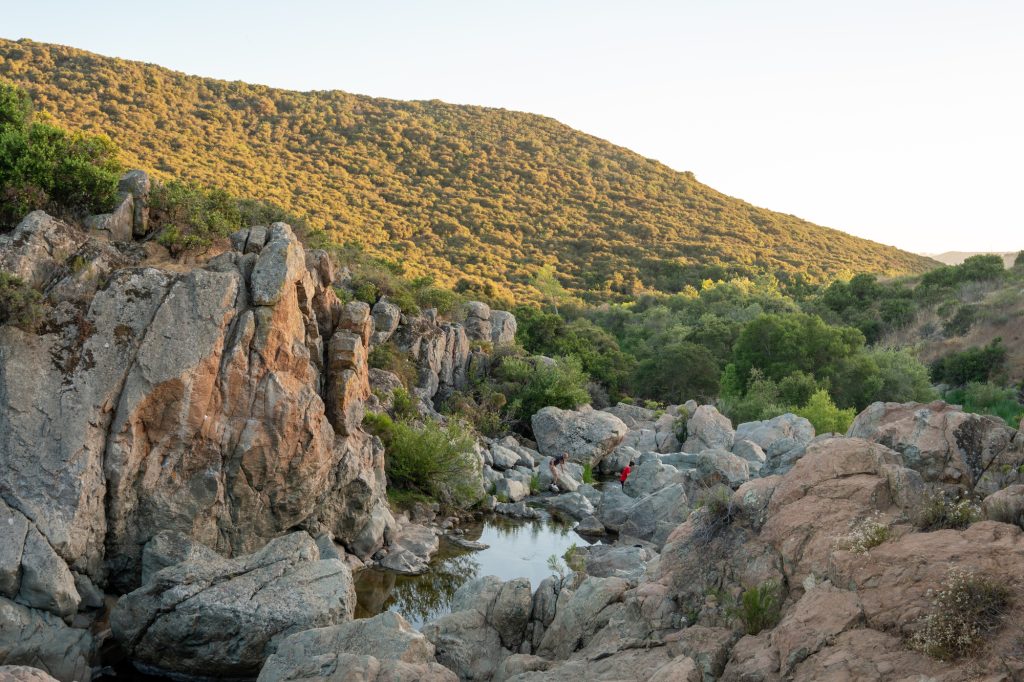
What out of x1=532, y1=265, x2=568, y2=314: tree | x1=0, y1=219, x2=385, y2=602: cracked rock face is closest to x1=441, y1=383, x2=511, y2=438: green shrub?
x1=0, y1=219, x2=385, y2=602: cracked rock face

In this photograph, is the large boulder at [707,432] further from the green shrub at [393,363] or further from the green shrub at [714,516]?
the green shrub at [714,516]

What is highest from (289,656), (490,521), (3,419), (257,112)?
(257,112)

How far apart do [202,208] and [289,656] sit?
12655 mm

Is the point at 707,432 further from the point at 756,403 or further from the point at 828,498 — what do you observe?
the point at 828,498

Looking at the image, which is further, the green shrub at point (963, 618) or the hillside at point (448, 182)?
the hillside at point (448, 182)

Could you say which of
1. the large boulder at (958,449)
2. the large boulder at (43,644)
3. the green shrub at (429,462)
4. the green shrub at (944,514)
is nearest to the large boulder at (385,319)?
the green shrub at (429,462)

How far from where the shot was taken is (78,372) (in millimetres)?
16516

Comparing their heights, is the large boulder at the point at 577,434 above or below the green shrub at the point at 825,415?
below

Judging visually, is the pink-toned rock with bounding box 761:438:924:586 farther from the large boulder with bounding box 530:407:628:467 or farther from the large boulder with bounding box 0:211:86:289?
the large boulder with bounding box 530:407:628:467

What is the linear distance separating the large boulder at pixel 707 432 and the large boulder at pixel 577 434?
317 centimetres

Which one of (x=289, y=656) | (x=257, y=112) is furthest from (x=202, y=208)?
(x=257, y=112)

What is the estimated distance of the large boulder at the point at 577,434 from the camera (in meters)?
36.8

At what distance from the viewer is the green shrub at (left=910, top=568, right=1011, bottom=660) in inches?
326

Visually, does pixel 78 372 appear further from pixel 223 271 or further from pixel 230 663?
pixel 230 663
